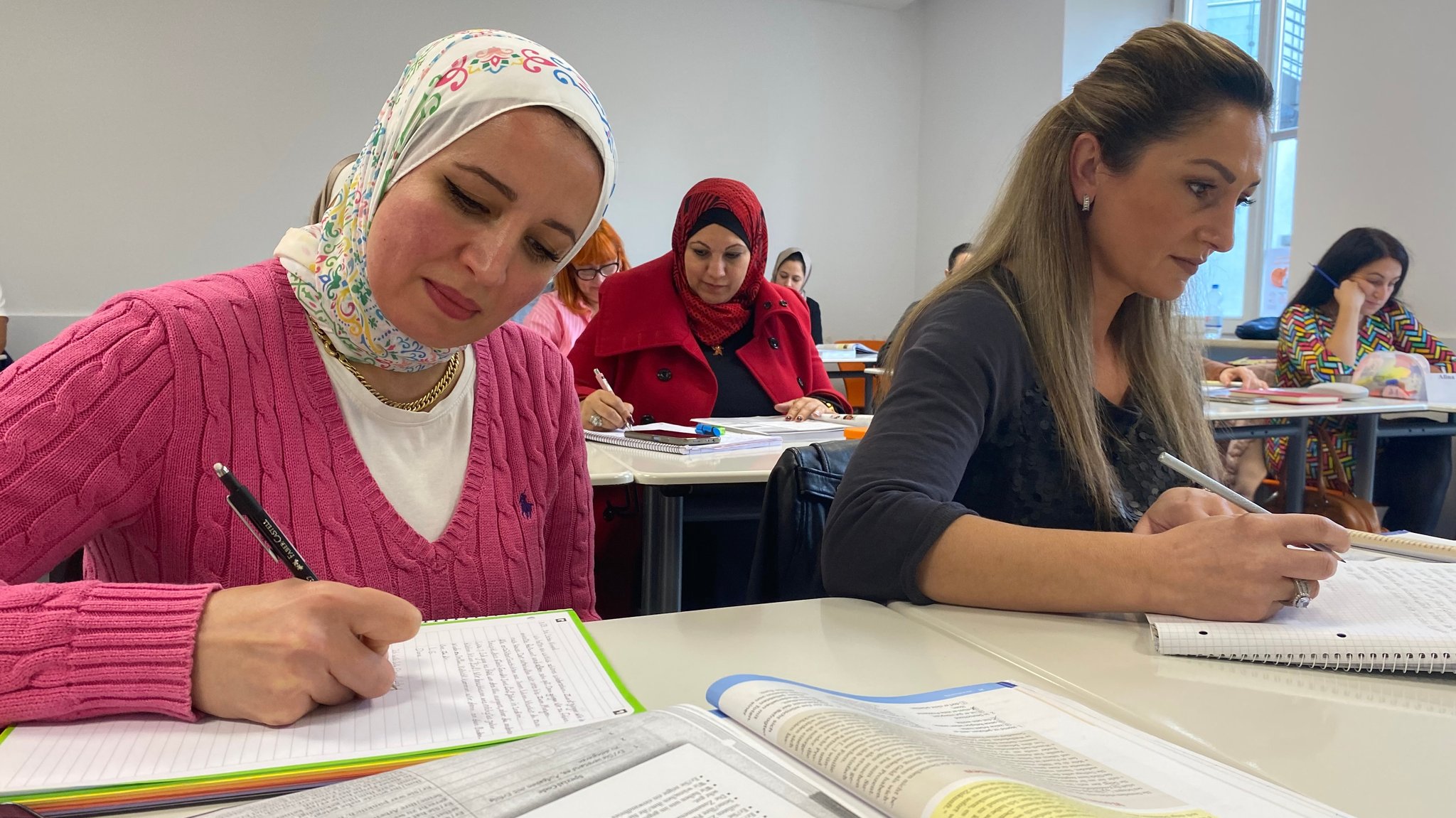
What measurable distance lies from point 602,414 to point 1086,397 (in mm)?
1383

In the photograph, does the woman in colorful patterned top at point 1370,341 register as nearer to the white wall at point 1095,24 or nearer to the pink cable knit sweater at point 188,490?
the white wall at point 1095,24

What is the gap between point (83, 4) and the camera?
5.57 m

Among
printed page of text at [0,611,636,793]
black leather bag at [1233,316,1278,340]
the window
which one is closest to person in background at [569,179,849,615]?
printed page of text at [0,611,636,793]

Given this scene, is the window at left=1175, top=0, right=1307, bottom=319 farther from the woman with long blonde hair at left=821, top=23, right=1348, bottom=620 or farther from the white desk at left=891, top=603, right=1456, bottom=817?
the white desk at left=891, top=603, right=1456, bottom=817

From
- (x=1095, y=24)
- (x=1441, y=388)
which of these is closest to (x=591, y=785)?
(x=1441, y=388)

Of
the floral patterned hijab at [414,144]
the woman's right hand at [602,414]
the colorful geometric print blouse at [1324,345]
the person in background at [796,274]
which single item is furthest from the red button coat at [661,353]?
the person in background at [796,274]

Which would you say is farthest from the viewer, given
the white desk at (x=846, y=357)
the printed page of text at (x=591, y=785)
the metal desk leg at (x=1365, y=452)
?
the white desk at (x=846, y=357)

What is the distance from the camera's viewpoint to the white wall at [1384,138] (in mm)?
4234

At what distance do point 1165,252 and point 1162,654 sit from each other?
Result: 611 mm

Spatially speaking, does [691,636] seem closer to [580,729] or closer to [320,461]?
[580,729]

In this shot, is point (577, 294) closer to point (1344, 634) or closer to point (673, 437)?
point (673, 437)

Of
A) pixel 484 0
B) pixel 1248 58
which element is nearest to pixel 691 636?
pixel 1248 58

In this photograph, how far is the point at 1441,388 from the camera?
3.52m

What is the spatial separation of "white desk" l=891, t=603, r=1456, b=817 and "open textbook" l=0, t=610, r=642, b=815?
1.29 ft
